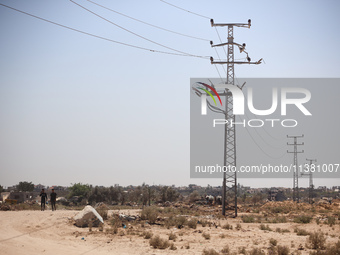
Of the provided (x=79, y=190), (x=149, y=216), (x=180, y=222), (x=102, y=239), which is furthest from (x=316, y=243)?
(x=79, y=190)

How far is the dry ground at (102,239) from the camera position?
1662cm

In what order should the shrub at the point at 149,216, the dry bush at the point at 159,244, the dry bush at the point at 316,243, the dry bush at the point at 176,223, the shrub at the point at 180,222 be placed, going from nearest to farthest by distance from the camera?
the dry bush at the point at 159,244 → the dry bush at the point at 316,243 → the dry bush at the point at 176,223 → the shrub at the point at 180,222 → the shrub at the point at 149,216

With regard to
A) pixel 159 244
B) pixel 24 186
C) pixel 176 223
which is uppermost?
pixel 159 244

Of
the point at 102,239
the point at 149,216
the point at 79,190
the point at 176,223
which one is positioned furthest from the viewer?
the point at 79,190

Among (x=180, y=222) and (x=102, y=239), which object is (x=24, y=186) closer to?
(x=180, y=222)

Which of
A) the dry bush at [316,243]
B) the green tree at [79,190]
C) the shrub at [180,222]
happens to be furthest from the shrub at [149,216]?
the green tree at [79,190]

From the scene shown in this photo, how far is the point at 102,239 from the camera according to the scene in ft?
65.7

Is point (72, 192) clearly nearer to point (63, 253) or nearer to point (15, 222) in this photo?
point (15, 222)

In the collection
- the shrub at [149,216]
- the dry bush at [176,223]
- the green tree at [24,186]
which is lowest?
the green tree at [24,186]

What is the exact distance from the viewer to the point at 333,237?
78.7ft

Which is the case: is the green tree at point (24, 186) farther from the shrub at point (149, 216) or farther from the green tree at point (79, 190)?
the shrub at point (149, 216)

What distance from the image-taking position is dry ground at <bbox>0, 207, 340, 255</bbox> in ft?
54.5

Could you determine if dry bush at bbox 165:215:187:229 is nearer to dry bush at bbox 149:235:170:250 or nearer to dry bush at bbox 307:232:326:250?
dry bush at bbox 149:235:170:250

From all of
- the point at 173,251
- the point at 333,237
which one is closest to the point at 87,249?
the point at 173,251
